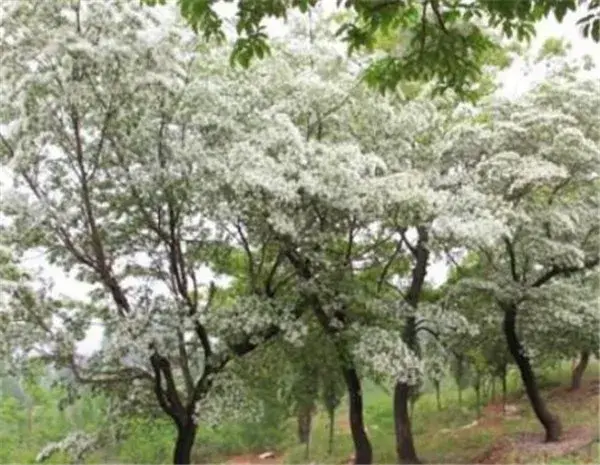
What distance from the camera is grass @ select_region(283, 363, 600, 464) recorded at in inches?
805

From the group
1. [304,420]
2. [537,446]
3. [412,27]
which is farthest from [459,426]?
[412,27]

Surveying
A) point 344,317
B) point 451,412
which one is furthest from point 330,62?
point 451,412

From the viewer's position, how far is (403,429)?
1991 cm

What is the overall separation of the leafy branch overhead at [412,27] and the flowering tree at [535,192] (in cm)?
1024

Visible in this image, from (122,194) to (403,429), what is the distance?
29.9ft

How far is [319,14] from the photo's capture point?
16.8m

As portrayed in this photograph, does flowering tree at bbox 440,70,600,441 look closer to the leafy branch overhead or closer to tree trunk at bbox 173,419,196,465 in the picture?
tree trunk at bbox 173,419,196,465

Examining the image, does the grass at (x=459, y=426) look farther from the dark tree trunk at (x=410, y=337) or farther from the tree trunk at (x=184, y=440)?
the tree trunk at (x=184, y=440)

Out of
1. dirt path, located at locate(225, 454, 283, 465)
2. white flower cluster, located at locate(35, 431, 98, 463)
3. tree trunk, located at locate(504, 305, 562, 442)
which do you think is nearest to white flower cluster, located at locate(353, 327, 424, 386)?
tree trunk, located at locate(504, 305, 562, 442)

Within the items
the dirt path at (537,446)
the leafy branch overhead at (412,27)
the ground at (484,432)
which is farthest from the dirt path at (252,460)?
the leafy branch overhead at (412,27)

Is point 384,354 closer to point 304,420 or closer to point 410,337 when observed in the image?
point 410,337

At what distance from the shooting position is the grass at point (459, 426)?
20453 mm

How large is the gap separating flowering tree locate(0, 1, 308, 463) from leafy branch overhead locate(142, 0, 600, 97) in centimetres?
865

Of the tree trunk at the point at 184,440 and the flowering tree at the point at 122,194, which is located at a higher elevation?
the flowering tree at the point at 122,194
